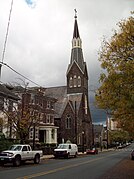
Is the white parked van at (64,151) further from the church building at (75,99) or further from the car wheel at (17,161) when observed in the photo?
the church building at (75,99)

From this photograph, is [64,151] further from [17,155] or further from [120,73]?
[120,73]

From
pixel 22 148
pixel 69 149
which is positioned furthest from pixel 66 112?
pixel 22 148

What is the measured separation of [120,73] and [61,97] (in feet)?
207

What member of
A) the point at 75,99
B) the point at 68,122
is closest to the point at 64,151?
the point at 68,122

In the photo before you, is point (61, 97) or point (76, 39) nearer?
point (61, 97)

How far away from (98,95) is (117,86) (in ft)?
10.3

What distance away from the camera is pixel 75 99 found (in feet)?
261

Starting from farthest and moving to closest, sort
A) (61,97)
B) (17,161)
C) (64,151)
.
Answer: (61,97)
(64,151)
(17,161)

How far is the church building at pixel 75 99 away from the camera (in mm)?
73562

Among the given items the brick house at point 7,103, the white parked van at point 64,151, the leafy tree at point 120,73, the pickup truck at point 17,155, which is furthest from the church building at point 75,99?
the leafy tree at point 120,73

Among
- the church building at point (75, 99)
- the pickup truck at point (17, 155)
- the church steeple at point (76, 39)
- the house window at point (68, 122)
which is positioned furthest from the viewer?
the church steeple at point (76, 39)

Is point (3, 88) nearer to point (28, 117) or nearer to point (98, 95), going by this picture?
point (28, 117)

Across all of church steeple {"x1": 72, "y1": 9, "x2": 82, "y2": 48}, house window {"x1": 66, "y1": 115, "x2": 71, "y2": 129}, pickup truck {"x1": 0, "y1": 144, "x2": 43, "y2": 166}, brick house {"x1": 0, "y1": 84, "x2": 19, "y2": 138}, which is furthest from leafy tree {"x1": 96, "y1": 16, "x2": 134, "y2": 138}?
church steeple {"x1": 72, "y1": 9, "x2": 82, "y2": 48}

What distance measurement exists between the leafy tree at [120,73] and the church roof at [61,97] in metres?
55.5
